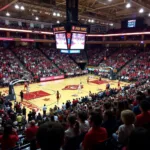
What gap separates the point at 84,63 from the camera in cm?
3756

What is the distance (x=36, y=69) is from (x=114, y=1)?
15.8 meters

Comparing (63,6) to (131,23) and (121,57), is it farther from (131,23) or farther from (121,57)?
(131,23)

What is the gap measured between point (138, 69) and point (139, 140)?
29.6 metres

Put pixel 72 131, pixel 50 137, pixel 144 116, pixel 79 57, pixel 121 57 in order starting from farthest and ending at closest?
pixel 79 57
pixel 121 57
pixel 144 116
pixel 72 131
pixel 50 137

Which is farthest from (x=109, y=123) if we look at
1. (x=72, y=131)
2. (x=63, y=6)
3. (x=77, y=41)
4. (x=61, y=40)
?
(x=63, y=6)

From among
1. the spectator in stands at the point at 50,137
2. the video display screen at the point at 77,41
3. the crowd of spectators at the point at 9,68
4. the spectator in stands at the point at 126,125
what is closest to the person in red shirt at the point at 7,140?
the spectator in stands at the point at 126,125

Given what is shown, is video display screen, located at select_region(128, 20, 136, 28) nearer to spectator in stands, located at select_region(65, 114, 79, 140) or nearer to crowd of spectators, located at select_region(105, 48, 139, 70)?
crowd of spectators, located at select_region(105, 48, 139, 70)

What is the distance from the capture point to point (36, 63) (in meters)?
29.7

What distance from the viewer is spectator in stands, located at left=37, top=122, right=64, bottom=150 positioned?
162cm

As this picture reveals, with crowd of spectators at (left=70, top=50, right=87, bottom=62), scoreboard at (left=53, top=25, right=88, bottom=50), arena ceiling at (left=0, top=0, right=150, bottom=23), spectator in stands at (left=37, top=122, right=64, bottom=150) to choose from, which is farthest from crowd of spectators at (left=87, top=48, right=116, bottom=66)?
spectator in stands at (left=37, top=122, right=64, bottom=150)

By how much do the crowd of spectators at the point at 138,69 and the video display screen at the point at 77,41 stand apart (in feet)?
50.8

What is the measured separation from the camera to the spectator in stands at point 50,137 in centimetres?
162

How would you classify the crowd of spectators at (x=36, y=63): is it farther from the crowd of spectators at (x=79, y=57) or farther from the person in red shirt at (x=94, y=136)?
the person in red shirt at (x=94, y=136)

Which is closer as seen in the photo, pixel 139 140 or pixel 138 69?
pixel 139 140
